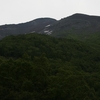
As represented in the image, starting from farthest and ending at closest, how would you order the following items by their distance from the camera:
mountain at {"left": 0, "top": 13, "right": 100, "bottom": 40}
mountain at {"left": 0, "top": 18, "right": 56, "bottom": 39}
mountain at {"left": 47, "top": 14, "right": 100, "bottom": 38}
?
mountain at {"left": 0, "top": 18, "right": 56, "bottom": 39} → mountain at {"left": 47, "top": 14, "right": 100, "bottom": 38} → mountain at {"left": 0, "top": 13, "right": 100, "bottom": 40}

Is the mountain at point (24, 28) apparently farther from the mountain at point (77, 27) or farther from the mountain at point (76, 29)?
the mountain at point (77, 27)

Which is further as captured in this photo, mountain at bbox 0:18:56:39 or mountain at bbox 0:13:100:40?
mountain at bbox 0:18:56:39

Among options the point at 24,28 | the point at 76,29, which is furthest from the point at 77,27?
the point at 24,28

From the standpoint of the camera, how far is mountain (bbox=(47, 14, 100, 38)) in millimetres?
115812

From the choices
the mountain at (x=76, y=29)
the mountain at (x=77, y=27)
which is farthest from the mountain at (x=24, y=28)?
the mountain at (x=77, y=27)

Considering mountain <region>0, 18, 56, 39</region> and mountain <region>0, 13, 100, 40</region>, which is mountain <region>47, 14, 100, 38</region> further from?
mountain <region>0, 18, 56, 39</region>

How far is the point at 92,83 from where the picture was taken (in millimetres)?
41156

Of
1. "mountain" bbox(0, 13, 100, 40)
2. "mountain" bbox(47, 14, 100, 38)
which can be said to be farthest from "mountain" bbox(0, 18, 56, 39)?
"mountain" bbox(47, 14, 100, 38)

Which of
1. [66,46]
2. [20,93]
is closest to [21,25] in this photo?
[66,46]

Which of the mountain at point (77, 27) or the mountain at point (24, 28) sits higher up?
the mountain at point (77, 27)

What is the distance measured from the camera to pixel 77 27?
419 feet

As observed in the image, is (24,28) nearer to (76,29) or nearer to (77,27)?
(77,27)

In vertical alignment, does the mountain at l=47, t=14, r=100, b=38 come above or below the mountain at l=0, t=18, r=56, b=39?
above

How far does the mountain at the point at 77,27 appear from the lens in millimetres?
115812
